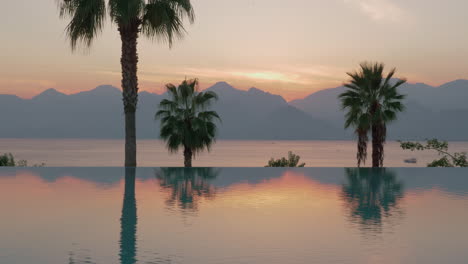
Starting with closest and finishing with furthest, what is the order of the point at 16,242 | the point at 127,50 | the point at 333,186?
the point at 16,242 < the point at 333,186 < the point at 127,50

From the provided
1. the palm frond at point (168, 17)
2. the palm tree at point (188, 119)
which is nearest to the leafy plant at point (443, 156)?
the palm tree at point (188, 119)

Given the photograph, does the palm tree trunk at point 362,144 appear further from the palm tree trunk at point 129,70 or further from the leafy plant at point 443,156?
the palm tree trunk at point 129,70

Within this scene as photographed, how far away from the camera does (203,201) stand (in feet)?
39.7

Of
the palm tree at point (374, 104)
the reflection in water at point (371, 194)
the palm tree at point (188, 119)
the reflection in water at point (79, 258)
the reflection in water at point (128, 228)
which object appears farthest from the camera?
the palm tree at point (188, 119)

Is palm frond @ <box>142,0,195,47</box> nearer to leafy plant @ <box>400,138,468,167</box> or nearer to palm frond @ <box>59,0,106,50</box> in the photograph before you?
palm frond @ <box>59,0,106,50</box>

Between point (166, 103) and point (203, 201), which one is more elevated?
point (166, 103)

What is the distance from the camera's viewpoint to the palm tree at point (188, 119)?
2902 cm

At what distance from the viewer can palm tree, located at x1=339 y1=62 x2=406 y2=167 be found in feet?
87.7

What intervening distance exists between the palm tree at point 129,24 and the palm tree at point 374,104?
1022cm

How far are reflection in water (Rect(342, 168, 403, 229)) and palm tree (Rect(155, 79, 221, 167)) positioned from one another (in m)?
10.4

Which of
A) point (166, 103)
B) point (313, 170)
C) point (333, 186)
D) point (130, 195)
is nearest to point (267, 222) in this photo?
point (130, 195)

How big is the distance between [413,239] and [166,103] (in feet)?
73.4

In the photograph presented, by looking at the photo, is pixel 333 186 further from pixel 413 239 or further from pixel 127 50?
pixel 127 50

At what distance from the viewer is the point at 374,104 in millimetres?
27047
